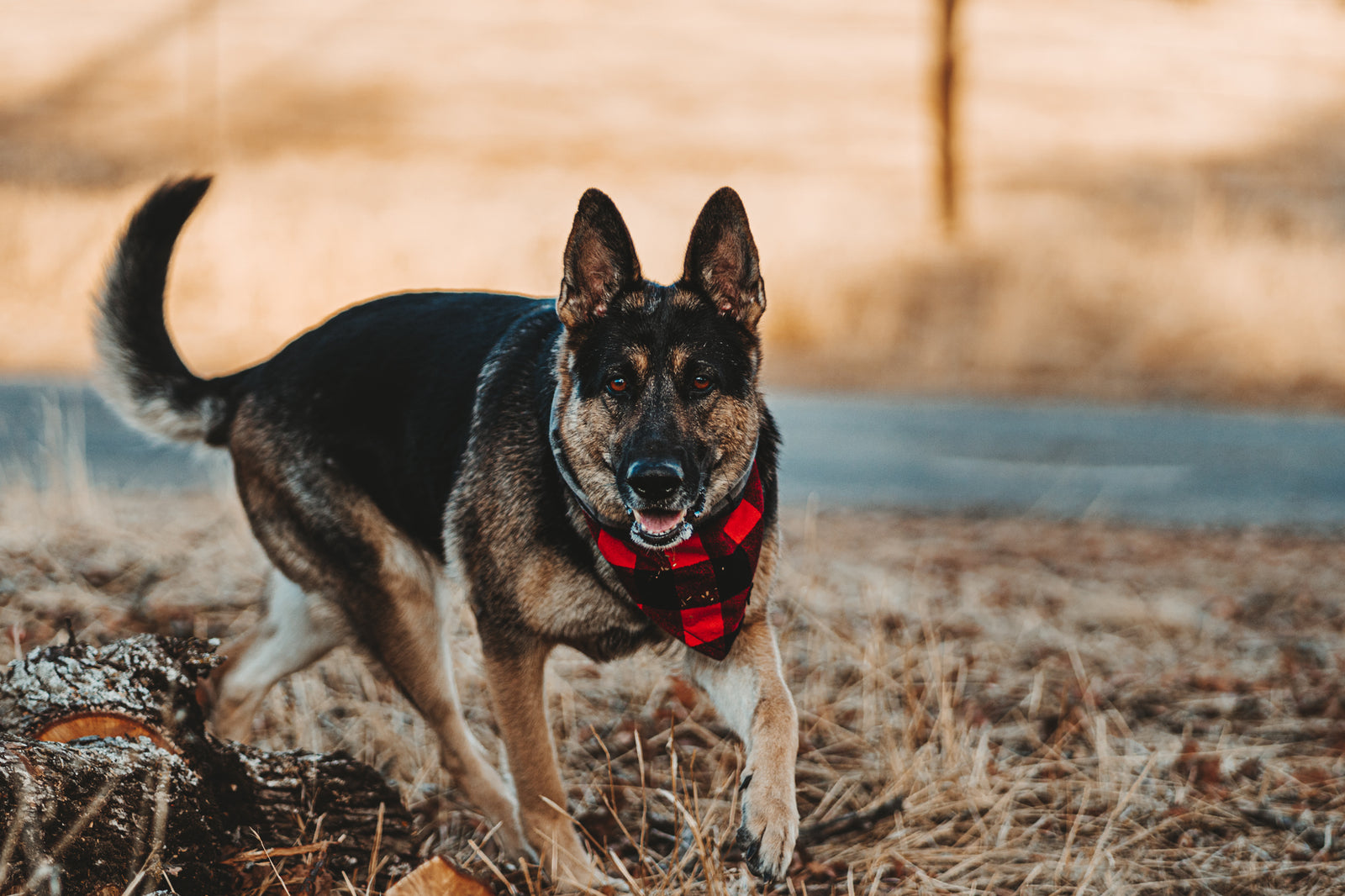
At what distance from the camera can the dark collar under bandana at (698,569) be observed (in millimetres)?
2910

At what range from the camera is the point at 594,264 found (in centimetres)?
311

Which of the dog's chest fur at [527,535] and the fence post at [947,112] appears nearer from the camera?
the dog's chest fur at [527,535]

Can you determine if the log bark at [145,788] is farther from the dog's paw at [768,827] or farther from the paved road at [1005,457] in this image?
the paved road at [1005,457]

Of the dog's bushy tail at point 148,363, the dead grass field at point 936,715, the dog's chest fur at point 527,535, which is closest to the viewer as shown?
the dog's chest fur at point 527,535

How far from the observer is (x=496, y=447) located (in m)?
3.24

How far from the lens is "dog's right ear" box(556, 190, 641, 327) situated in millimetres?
3041

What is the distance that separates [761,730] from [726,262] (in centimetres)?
128

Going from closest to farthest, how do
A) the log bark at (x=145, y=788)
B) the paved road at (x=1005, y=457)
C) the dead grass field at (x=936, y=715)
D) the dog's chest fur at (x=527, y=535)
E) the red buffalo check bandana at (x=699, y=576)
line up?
the log bark at (x=145, y=788) → the red buffalo check bandana at (x=699, y=576) → the dog's chest fur at (x=527, y=535) → the dead grass field at (x=936, y=715) → the paved road at (x=1005, y=457)

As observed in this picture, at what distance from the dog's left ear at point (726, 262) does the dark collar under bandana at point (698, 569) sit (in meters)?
0.56

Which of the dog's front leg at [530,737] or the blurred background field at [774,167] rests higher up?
the blurred background field at [774,167]

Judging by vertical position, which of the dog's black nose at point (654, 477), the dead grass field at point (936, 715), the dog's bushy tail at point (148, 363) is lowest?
the dead grass field at point (936, 715)

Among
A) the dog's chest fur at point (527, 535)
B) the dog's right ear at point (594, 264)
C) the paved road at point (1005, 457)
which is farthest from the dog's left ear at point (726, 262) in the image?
the paved road at point (1005, 457)

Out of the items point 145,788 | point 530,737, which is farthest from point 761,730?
point 145,788

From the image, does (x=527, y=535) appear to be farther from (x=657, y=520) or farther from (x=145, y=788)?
(x=145, y=788)
